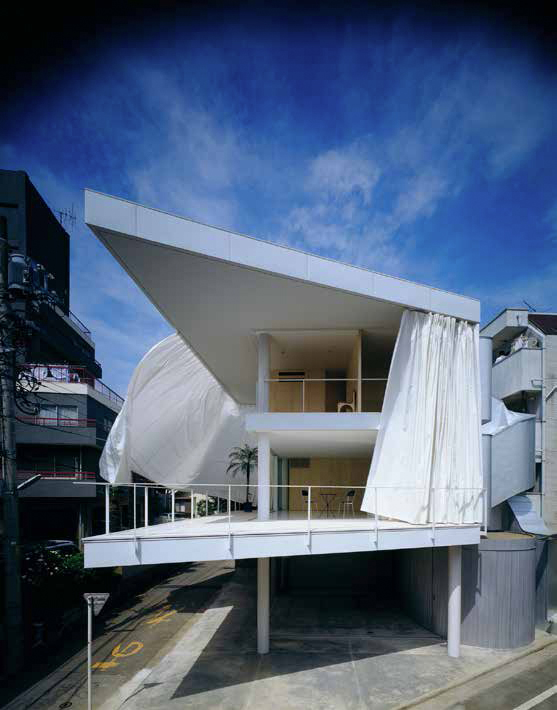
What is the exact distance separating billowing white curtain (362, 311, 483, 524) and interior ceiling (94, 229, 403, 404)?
1072mm

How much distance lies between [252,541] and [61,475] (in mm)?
18030

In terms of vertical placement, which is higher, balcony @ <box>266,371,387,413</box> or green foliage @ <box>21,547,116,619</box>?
balcony @ <box>266,371,387,413</box>

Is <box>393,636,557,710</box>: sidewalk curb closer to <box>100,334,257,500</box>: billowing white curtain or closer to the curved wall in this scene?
the curved wall

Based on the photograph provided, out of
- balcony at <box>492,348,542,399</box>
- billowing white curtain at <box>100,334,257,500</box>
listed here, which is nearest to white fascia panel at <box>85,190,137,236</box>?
billowing white curtain at <box>100,334,257,500</box>

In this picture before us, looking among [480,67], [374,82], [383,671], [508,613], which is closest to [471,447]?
[508,613]

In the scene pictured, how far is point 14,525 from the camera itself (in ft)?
37.6

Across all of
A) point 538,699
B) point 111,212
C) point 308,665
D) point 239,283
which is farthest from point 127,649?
point 111,212

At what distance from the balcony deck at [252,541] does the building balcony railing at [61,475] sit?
16.0 m

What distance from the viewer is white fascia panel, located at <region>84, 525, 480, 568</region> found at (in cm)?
689

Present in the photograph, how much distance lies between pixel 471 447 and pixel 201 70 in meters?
9.15

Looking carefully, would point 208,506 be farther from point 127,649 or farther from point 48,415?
point 127,649

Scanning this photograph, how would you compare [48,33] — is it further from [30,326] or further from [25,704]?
[25,704]

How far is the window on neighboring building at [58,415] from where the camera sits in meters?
22.6

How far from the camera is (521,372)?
17.0 m
